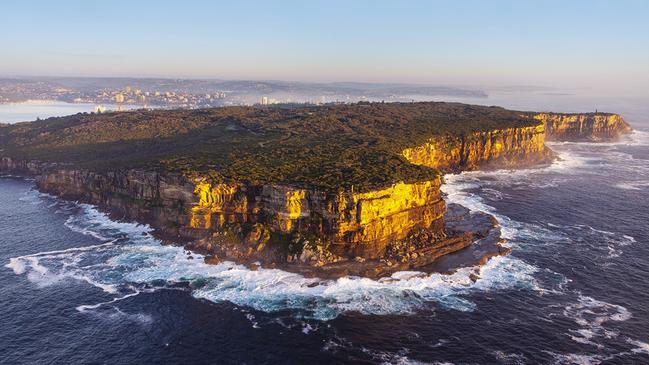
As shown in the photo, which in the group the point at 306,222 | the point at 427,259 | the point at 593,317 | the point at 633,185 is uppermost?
the point at 633,185

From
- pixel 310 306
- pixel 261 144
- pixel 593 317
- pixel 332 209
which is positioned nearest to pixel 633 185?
pixel 593 317

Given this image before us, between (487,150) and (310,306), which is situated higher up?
(487,150)

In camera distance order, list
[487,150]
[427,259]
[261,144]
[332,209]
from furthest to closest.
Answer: [487,150], [261,144], [427,259], [332,209]

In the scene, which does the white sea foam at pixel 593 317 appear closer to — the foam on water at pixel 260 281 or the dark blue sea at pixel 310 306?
the dark blue sea at pixel 310 306

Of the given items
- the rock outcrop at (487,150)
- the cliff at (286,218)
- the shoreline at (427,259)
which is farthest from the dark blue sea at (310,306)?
the rock outcrop at (487,150)

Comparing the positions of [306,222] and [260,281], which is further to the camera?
[306,222]

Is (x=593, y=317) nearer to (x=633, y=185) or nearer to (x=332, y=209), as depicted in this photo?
(x=332, y=209)
